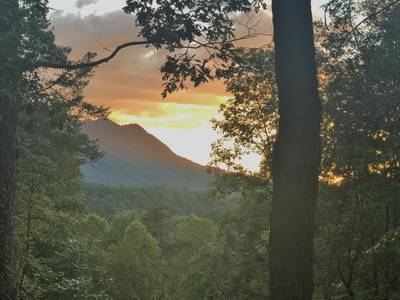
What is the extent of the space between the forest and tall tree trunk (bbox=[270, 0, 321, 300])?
0.04 ft

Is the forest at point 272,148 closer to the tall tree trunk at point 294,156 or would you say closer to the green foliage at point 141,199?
the tall tree trunk at point 294,156

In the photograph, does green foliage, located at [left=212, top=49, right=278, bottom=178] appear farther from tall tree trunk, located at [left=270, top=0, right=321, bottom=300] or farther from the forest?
tall tree trunk, located at [left=270, top=0, right=321, bottom=300]

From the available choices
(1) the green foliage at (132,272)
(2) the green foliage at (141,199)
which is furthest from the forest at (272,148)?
(2) the green foliage at (141,199)

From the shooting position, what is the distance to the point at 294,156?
5719mm

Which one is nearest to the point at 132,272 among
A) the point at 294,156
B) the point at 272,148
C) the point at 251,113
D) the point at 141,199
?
the point at 251,113

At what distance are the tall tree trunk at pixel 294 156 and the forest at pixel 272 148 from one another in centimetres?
1

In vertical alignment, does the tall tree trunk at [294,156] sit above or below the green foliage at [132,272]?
above

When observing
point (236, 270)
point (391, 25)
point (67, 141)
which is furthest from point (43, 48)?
point (67, 141)

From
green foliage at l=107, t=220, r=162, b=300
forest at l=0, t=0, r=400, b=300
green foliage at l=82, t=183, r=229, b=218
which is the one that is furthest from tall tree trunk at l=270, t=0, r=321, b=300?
green foliage at l=82, t=183, r=229, b=218

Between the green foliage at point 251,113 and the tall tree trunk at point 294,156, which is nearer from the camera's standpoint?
the tall tree trunk at point 294,156

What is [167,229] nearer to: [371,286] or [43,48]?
[371,286]

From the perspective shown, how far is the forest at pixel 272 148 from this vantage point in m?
5.83

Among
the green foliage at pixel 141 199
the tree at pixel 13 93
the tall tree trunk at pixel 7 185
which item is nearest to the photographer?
the tree at pixel 13 93

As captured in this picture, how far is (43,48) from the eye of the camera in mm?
9953
